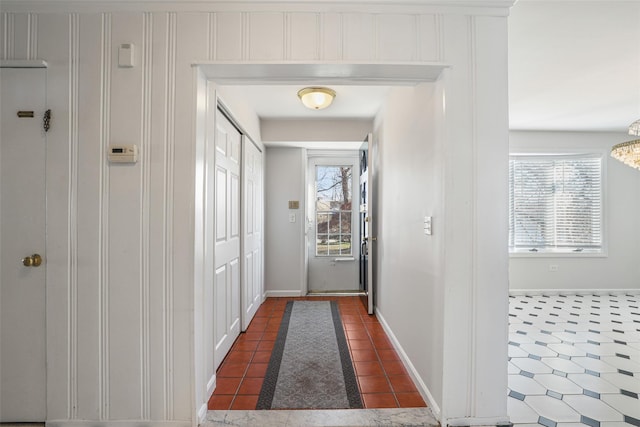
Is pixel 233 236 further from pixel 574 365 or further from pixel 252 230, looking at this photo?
pixel 574 365

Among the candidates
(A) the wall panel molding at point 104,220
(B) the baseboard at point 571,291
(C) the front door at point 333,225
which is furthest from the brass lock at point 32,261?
(B) the baseboard at point 571,291

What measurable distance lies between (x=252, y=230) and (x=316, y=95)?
169cm

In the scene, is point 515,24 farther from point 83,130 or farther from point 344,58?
point 83,130

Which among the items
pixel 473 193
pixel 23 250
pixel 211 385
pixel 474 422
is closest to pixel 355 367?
pixel 474 422

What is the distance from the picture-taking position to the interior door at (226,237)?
235 centimetres

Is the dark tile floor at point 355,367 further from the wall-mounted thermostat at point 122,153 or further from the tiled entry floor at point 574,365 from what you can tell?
the wall-mounted thermostat at point 122,153

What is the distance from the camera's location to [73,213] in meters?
1.68

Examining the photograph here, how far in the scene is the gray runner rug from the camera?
1.95 metres

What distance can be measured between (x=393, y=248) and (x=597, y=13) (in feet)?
7.18

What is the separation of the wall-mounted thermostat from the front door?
125 inches

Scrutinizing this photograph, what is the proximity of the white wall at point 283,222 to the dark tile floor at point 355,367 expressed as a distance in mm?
892

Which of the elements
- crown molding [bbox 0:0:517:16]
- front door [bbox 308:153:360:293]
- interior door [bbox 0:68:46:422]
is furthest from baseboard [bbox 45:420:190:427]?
front door [bbox 308:153:360:293]

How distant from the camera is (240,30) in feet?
5.52

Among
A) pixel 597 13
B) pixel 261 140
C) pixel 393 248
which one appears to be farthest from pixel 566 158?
pixel 261 140
